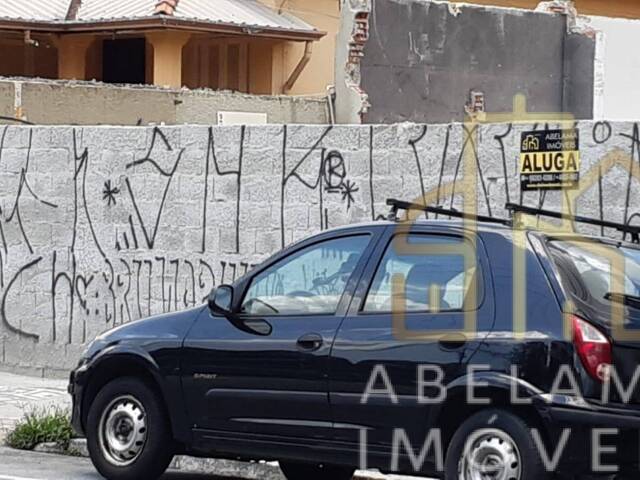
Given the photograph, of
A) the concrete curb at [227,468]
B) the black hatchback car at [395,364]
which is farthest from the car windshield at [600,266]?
the concrete curb at [227,468]

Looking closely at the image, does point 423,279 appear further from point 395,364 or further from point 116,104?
point 116,104

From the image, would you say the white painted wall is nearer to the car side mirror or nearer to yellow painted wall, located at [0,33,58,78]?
yellow painted wall, located at [0,33,58,78]

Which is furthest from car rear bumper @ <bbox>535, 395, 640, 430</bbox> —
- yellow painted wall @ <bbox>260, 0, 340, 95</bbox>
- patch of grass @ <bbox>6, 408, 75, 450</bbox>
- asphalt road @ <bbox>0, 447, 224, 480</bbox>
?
yellow painted wall @ <bbox>260, 0, 340, 95</bbox>

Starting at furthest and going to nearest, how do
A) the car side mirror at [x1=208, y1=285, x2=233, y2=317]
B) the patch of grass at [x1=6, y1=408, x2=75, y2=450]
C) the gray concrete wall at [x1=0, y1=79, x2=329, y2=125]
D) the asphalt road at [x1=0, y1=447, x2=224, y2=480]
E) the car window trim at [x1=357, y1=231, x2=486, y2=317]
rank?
the gray concrete wall at [x1=0, y1=79, x2=329, y2=125]
the patch of grass at [x1=6, y1=408, x2=75, y2=450]
the asphalt road at [x1=0, y1=447, x2=224, y2=480]
the car side mirror at [x1=208, y1=285, x2=233, y2=317]
the car window trim at [x1=357, y1=231, x2=486, y2=317]

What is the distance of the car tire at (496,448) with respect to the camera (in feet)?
24.5

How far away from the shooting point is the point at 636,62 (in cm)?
2627

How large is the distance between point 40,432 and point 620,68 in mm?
17487

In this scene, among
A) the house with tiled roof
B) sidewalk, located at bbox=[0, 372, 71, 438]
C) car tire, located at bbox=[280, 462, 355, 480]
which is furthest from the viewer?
the house with tiled roof

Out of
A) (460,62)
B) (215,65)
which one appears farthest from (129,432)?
(215,65)

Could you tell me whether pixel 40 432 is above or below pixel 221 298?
below

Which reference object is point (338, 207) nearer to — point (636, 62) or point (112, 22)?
point (112, 22)

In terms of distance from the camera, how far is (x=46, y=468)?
10.1m

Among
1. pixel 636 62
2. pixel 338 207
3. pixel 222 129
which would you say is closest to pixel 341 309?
pixel 338 207

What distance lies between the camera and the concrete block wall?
1159 centimetres
